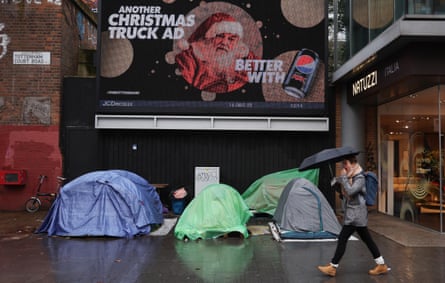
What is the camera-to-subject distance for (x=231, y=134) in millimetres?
12945

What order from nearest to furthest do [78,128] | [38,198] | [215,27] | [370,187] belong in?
[370,187]
[38,198]
[215,27]
[78,128]

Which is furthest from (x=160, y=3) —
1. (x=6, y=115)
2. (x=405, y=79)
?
(x=405, y=79)

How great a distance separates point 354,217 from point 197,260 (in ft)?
8.88

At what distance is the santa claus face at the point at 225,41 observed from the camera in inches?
498

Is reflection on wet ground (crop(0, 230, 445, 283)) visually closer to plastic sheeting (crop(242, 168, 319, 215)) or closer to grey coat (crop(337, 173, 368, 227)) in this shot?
grey coat (crop(337, 173, 368, 227))

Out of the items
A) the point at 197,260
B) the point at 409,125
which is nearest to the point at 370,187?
the point at 197,260

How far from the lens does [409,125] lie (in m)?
11.0

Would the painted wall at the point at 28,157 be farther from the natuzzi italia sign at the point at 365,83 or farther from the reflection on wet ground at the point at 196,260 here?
the natuzzi italia sign at the point at 365,83

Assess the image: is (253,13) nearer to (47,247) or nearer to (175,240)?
(175,240)

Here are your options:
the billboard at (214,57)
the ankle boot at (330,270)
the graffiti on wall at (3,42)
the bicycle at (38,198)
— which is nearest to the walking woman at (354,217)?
the ankle boot at (330,270)

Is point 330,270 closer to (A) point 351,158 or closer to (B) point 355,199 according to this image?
(B) point 355,199

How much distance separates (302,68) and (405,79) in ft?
13.4

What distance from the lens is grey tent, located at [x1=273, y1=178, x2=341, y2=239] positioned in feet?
28.3

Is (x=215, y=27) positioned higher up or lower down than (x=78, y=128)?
higher up
